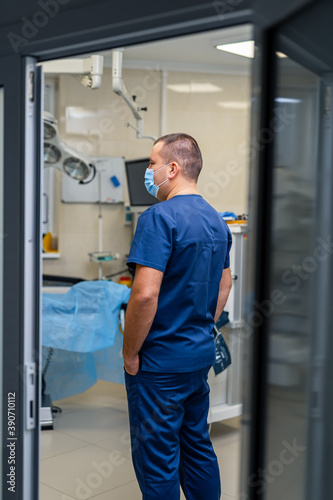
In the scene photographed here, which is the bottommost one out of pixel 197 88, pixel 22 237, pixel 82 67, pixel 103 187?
pixel 22 237

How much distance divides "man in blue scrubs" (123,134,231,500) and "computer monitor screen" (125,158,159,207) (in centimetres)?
192

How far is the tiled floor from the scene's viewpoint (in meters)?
2.41

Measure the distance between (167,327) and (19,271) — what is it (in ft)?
1.58

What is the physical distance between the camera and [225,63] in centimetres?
502

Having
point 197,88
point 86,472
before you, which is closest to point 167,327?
point 86,472

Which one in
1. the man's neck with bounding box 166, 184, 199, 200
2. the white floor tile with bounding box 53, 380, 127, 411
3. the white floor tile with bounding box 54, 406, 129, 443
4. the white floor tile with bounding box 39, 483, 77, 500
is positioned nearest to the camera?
the man's neck with bounding box 166, 184, 199, 200

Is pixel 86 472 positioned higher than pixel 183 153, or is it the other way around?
pixel 183 153

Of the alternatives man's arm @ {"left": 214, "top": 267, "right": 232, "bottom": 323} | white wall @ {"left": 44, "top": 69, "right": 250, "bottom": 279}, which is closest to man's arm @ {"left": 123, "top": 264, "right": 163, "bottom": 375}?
man's arm @ {"left": 214, "top": 267, "right": 232, "bottom": 323}

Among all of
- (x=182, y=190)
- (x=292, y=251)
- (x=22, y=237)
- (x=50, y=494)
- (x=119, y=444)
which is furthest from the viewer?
(x=119, y=444)

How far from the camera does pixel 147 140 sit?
16.7 feet

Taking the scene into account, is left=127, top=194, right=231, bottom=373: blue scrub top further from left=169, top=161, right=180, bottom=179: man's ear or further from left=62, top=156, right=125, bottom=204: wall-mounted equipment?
left=62, top=156, right=125, bottom=204: wall-mounted equipment

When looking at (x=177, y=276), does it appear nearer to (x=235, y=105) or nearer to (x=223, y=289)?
(x=223, y=289)

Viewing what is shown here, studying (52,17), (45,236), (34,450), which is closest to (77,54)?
(52,17)

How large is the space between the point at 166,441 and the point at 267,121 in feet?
3.97
